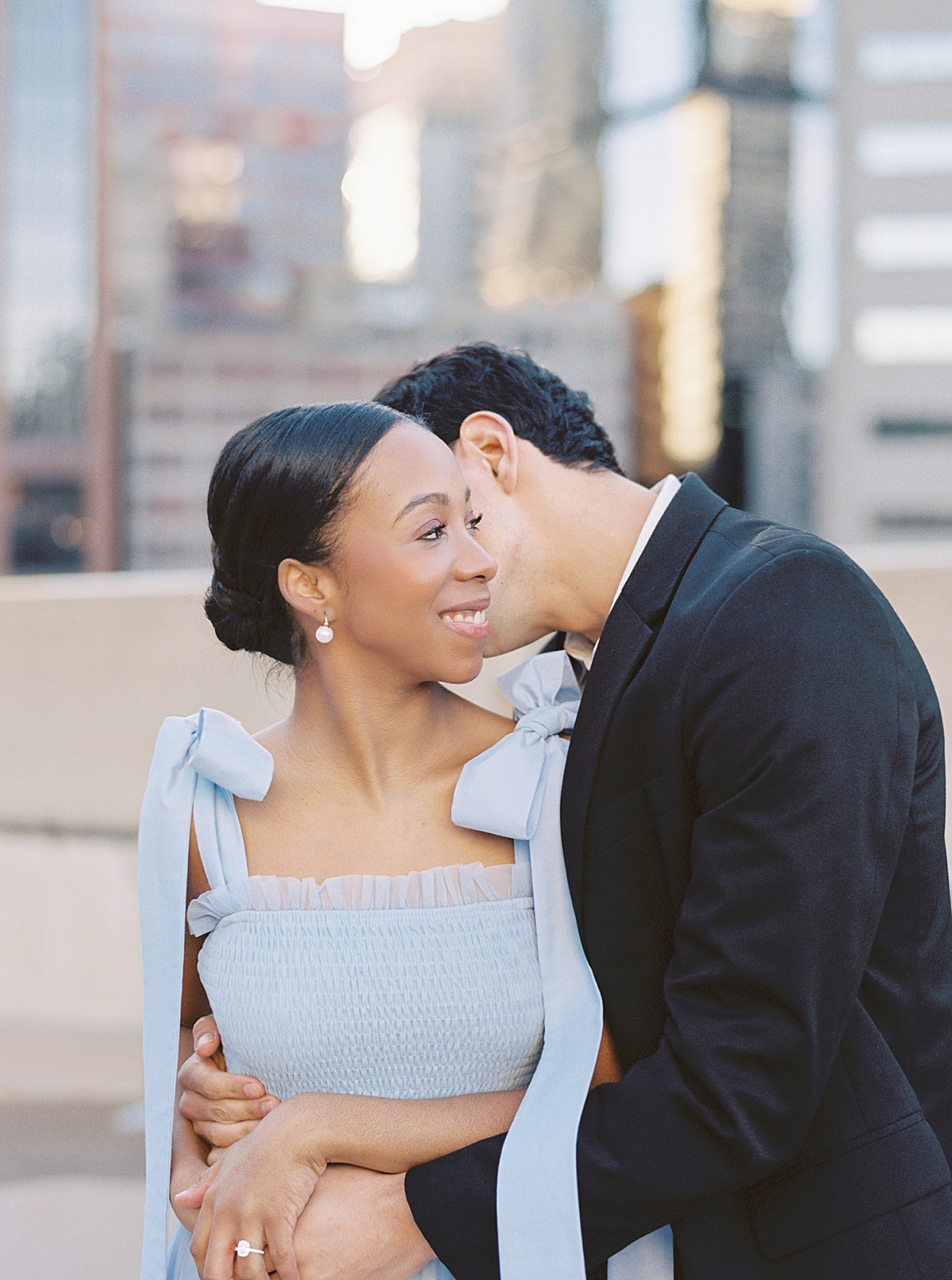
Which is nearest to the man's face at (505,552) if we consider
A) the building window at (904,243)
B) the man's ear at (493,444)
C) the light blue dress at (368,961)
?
the man's ear at (493,444)

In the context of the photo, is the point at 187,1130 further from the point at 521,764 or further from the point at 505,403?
the point at 505,403

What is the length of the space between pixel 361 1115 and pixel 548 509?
0.83 meters

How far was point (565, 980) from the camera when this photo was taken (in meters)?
1.69

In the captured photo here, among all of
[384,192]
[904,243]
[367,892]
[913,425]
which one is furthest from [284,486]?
[384,192]

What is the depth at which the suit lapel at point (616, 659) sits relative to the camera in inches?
65.1

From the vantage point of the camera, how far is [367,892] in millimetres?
1763

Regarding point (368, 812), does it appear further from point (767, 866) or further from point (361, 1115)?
point (767, 866)

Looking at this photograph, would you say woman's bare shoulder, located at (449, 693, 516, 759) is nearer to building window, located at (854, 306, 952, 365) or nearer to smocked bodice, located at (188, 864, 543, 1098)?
smocked bodice, located at (188, 864, 543, 1098)

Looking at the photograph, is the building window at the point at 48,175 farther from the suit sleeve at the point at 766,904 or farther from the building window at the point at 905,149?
the suit sleeve at the point at 766,904

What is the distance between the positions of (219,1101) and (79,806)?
255cm

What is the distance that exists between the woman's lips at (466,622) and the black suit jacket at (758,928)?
0.19 metres

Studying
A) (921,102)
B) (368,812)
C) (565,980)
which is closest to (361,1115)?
(565,980)

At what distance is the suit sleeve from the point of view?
4.64ft

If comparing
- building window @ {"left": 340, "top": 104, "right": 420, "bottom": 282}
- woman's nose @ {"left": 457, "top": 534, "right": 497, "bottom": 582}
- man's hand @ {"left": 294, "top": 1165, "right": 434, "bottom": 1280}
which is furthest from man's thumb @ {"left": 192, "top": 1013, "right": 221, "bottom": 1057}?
building window @ {"left": 340, "top": 104, "right": 420, "bottom": 282}
